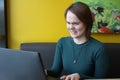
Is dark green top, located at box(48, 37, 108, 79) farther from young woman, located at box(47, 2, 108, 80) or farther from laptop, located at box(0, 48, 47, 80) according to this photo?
laptop, located at box(0, 48, 47, 80)

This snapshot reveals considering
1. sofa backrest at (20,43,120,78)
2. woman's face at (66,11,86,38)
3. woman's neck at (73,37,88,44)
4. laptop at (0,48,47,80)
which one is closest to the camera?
laptop at (0,48,47,80)

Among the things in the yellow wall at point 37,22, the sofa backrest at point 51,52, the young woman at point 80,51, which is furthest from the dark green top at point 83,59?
the yellow wall at point 37,22

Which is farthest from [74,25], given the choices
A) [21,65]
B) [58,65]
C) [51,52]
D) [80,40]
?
[51,52]

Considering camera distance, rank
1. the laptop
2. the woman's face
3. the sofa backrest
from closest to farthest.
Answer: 1. the laptop
2. the woman's face
3. the sofa backrest

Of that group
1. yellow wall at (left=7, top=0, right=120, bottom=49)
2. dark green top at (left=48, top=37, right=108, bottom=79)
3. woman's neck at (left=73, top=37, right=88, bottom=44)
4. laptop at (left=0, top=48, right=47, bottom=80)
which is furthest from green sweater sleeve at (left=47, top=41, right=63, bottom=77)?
yellow wall at (left=7, top=0, right=120, bottom=49)

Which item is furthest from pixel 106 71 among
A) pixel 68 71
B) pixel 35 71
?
pixel 35 71

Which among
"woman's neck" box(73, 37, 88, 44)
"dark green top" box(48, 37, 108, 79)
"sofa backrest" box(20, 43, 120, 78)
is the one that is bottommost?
"sofa backrest" box(20, 43, 120, 78)

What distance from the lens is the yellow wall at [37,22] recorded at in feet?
7.63

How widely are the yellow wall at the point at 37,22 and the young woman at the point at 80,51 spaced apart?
0.71 m

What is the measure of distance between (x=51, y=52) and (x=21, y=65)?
1.29 metres

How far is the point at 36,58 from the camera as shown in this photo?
0.96 meters

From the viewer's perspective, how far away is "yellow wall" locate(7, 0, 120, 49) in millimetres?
2324

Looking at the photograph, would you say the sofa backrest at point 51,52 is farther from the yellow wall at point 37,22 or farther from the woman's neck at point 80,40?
the woman's neck at point 80,40

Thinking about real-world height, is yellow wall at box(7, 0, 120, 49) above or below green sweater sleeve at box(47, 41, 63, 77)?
above
